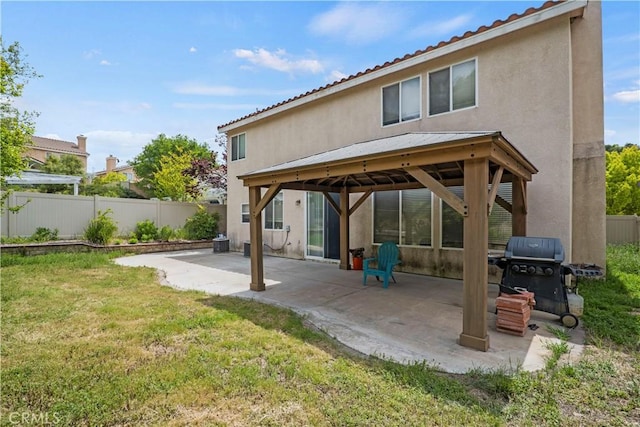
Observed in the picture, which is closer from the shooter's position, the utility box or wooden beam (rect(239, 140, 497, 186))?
wooden beam (rect(239, 140, 497, 186))

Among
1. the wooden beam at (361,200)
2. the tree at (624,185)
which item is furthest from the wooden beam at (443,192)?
the tree at (624,185)

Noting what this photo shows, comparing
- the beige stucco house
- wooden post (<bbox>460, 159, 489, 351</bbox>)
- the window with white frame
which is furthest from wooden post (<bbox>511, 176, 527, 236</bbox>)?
the window with white frame

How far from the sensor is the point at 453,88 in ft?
25.2

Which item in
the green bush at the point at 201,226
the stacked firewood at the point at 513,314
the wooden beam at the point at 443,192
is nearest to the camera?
the wooden beam at the point at 443,192

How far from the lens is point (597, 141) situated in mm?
6578

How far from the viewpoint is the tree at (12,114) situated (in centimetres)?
833

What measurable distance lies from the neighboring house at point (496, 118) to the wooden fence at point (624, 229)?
8621 millimetres

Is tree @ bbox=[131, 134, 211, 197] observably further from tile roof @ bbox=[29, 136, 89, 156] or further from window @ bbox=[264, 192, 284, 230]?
window @ bbox=[264, 192, 284, 230]

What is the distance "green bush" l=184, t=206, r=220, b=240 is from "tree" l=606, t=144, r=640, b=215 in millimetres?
20104

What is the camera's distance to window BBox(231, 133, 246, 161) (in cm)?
1372

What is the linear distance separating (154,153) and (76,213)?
61.9 ft

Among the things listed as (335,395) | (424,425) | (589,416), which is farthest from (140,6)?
(589,416)

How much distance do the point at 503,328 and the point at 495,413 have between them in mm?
2125

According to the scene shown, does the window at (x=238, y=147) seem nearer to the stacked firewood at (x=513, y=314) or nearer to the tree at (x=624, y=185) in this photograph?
the stacked firewood at (x=513, y=314)
